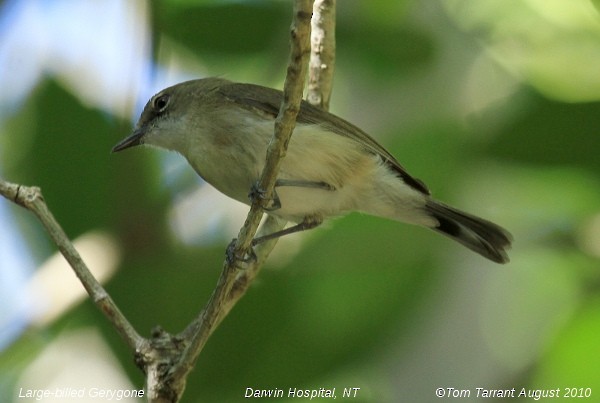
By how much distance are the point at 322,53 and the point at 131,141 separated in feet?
3.73

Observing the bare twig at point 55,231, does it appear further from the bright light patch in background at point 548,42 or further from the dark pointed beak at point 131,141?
the bright light patch in background at point 548,42

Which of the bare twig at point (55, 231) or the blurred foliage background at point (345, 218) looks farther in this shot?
the blurred foliage background at point (345, 218)

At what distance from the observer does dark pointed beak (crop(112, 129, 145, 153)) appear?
425 cm

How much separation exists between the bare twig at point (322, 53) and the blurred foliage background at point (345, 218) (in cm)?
56

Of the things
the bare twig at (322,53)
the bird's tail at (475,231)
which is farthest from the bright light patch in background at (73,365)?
the bird's tail at (475,231)

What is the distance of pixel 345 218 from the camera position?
4.79 metres

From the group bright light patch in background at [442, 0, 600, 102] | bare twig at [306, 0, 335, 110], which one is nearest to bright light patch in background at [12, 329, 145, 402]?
bare twig at [306, 0, 335, 110]

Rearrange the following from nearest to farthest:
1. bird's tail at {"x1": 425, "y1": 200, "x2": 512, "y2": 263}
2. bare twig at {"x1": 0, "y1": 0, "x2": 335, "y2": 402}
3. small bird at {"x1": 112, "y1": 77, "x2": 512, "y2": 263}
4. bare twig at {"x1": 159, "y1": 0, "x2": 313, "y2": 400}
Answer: bare twig at {"x1": 159, "y1": 0, "x2": 313, "y2": 400} → bare twig at {"x1": 0, "y1": 0, "x2": 335, "y2": 402} → small bird at {"x1": 112, "y1": 77, "x2": 512, "y2": 263} → bird's tail at {"x1": 425, "y1": 200, "x2": 512, "y2": 263}

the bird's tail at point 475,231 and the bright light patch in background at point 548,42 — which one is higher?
the bright light patch in background at point 548,42

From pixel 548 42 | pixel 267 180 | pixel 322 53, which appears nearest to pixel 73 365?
pixel 267 180

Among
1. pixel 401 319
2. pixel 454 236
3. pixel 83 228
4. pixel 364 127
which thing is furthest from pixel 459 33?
pixel 83 228

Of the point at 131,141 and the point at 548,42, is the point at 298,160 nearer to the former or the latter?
the point at 131,141

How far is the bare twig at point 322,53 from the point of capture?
4242 mm

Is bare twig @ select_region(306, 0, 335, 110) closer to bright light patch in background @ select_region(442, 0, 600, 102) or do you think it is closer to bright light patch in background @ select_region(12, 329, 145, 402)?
bright light patch in background @ select_region(442, 0, 600, 102)
